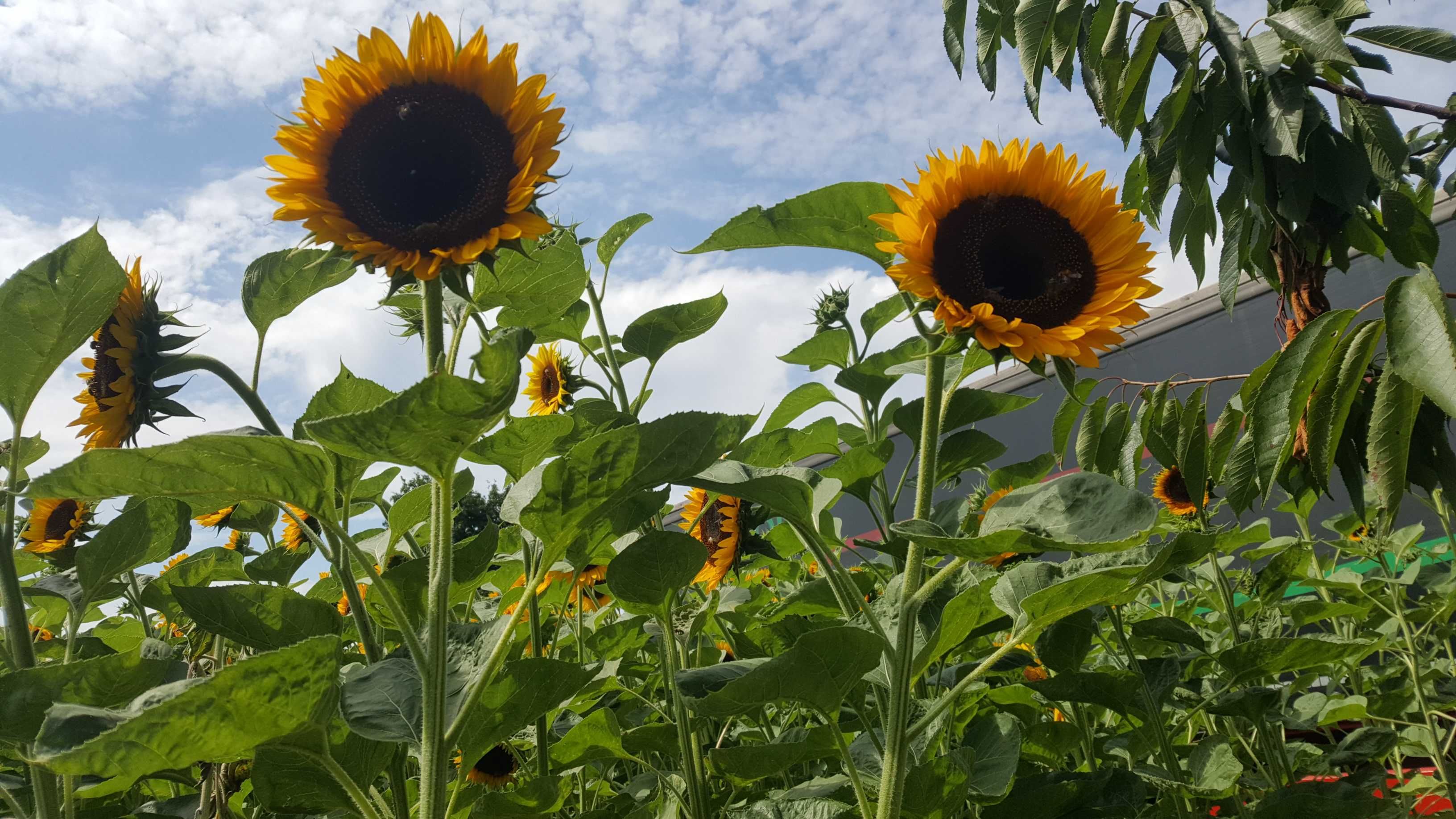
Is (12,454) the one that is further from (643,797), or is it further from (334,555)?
(643,797)

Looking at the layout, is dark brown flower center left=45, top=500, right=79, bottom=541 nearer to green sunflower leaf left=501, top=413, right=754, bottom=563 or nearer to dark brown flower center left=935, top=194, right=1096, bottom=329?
green sunflower leaf left=501, top=413, right=754, bottom=563

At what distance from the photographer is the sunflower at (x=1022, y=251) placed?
35.1 inches

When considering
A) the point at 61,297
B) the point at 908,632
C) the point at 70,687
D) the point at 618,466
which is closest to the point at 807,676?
the point at 908,632

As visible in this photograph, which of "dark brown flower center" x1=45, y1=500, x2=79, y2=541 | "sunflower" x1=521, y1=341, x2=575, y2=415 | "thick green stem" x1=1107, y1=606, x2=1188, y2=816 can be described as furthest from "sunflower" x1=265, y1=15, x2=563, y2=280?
"dark brown flower center" x1=45, y1=500, x2=79, y2=541

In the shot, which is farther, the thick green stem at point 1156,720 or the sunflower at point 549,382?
the sunflower at point 549,382

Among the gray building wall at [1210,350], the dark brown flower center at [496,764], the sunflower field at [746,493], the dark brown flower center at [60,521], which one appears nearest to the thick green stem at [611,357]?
the sunflower field at [746,493]

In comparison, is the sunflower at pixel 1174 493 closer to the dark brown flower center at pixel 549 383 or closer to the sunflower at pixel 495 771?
the dark brown flower center at pixel 549 383

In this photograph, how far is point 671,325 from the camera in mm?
1302

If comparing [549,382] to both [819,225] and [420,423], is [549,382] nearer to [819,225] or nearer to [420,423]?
[819,225]

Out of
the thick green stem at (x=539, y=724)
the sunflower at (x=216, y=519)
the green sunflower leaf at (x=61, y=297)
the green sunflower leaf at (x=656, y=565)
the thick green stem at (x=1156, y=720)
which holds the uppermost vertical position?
the green sunflower leaf at (x=61, y=297)

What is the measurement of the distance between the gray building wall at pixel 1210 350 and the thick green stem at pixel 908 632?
11.9 feet

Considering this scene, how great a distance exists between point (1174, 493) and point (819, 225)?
2152 mm

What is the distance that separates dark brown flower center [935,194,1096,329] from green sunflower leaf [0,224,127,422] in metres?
0.76

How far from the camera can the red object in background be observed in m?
1.53
